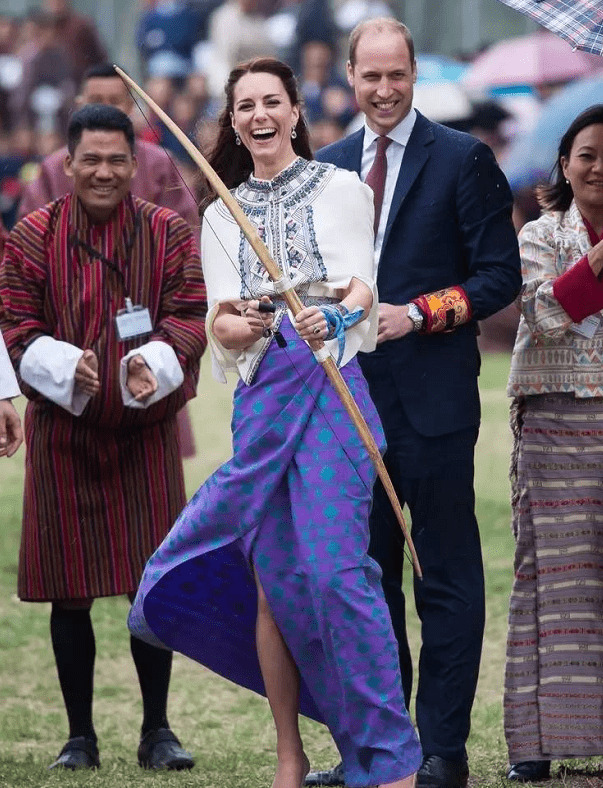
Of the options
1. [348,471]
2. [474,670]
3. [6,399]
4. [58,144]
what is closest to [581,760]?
[474,670]

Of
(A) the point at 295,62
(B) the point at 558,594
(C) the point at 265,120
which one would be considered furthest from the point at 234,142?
(A) the point at 295,62

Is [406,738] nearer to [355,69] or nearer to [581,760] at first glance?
[581,760]

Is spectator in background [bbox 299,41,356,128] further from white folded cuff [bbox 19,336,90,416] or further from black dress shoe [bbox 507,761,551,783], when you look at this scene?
black dress shoe [bbox 507,761,551,783]

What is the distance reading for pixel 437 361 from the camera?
17.3 ft

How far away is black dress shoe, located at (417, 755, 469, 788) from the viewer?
17.0 feet

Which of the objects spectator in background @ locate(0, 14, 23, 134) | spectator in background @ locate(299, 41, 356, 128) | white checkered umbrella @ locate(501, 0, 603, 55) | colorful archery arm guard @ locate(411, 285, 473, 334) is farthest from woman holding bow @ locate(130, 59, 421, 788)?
spectator in background @ locate(0, 14, 23, 134)

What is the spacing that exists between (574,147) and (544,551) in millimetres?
1190

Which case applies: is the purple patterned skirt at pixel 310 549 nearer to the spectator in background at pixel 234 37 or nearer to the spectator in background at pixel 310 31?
the spectator in background at pixel 234 37

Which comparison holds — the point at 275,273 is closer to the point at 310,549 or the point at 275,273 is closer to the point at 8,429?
the point at 310,549

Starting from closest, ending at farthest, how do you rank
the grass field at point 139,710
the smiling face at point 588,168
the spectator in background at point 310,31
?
the smiling face at point 588,168 < the grass field at point 139,710 < the spectator in background at point 310,31

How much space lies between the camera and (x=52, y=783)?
17.7ft

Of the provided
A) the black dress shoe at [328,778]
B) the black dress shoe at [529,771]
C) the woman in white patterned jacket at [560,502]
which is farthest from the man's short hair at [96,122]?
the black dress shoe at [529,771]

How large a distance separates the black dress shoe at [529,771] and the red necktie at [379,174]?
1.68 m

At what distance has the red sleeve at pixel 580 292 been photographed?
5191 millimetres
